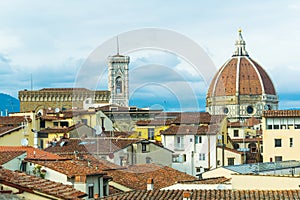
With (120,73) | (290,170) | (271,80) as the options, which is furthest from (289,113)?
(271,80)

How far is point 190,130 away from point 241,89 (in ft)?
371

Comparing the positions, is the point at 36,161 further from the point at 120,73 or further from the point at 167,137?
the point at 120,73

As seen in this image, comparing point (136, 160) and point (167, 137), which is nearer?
point (136, 160)

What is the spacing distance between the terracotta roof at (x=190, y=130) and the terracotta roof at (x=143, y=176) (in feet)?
53.4

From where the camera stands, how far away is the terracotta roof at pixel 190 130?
157ft

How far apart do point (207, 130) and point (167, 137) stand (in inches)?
108

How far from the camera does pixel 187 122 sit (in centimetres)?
5103

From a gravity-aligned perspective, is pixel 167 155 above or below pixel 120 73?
below

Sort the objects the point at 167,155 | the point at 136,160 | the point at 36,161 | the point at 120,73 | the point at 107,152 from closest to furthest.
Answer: the point at 36,161, the point at 107,152, the point at 136,160, the point at 167,155, the point at 120,73

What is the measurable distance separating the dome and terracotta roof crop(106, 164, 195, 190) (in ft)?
393

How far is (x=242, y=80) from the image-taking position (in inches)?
6398

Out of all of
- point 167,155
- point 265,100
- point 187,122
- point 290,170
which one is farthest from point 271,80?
point 290,170

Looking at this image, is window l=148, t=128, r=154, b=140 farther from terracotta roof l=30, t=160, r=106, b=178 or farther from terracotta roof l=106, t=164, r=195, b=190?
terracotta roof l=30, t=160, r=106, b=178

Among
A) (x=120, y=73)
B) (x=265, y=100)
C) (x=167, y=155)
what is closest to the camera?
(x=167, y=155)
